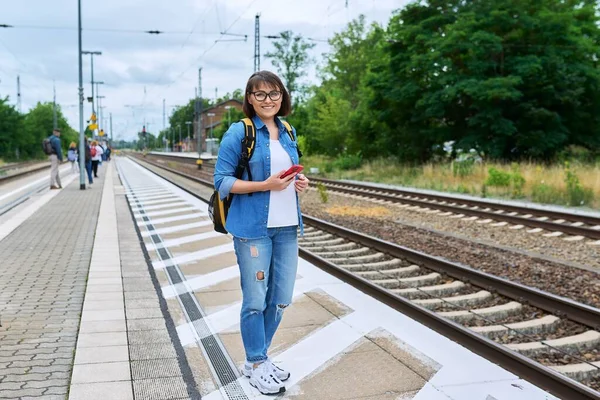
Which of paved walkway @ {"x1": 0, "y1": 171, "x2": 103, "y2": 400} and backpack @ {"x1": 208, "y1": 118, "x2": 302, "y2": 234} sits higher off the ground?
backpack @ {"x1": 208, "y1": 118, "x2": 302, "y2": 234}

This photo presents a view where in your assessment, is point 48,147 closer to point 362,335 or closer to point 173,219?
point 173,219

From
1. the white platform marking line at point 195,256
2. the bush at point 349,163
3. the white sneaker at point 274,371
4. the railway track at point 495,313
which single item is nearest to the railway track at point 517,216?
the railway track at point 495,313

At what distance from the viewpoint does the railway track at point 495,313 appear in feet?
15.0

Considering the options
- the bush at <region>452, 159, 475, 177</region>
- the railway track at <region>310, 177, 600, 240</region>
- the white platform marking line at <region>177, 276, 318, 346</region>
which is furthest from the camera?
the bush at <region>452, 159, 475, 177</region>

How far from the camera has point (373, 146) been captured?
3741 cm

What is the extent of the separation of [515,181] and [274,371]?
681 inches

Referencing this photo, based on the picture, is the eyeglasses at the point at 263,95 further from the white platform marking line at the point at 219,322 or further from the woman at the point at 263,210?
the white platform marking line at the point at 219,322

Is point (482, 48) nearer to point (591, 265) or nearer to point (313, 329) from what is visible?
point (591, 265)

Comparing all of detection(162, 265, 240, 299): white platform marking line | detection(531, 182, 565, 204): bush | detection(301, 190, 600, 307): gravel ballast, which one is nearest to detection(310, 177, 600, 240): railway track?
detection(301, 190, 600, 307): gravel ballast

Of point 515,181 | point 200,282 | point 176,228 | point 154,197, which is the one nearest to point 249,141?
point 200,282

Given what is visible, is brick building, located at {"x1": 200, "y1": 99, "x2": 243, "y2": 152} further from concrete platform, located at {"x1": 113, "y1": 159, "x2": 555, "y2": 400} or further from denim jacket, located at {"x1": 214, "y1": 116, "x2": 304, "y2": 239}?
denim jacket, located at {"x1": 214, "y1": 116, "x2": 304, "y2": 239}

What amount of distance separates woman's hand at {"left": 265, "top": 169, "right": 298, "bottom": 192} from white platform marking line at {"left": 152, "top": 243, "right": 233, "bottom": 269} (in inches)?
193

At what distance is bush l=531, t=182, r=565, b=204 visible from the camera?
17.2 meters

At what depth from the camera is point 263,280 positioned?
387 centimetres
